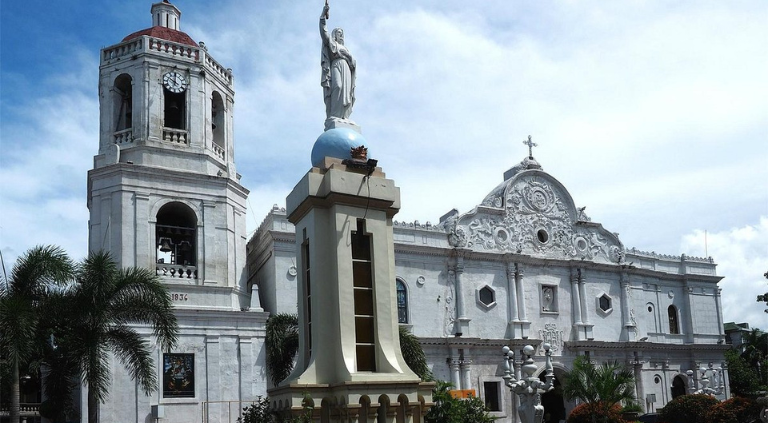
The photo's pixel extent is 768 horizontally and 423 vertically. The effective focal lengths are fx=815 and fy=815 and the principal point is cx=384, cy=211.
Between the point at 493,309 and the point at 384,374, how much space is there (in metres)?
21.6

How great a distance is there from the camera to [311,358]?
1183 cm

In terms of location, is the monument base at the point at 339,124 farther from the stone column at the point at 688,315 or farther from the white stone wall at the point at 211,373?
the stone column at the point at 688,315

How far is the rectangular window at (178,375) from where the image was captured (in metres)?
24.0

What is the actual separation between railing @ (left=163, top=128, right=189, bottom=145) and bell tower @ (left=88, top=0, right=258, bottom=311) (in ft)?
0.11

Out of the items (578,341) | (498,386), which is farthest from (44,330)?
(578,341)

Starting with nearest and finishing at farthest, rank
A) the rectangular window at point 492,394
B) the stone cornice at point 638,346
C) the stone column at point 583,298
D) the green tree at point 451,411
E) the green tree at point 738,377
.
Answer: the green tree at point 451,411
the rectangular window at point 492,394
the stone cornice at point 638,346
the stone column at point 583,298
the green tree at point 738,377

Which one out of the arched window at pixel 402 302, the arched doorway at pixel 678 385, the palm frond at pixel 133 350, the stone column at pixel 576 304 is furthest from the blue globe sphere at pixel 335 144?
the arched doorway at pixel 678 385

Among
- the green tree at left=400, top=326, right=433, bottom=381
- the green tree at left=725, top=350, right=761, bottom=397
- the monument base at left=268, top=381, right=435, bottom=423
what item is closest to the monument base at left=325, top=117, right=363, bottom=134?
the monument base at left=268, top=381, right=435, bottom=423

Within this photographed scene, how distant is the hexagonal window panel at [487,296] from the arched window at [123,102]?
14.9 meters

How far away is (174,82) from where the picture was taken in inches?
1040

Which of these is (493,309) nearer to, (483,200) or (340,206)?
(483,200)

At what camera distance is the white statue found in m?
13.6

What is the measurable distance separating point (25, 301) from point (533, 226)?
72.8 feet

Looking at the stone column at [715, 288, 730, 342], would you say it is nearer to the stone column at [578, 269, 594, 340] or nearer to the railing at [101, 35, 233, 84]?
the stone column at [578, 269, 594, 340]
